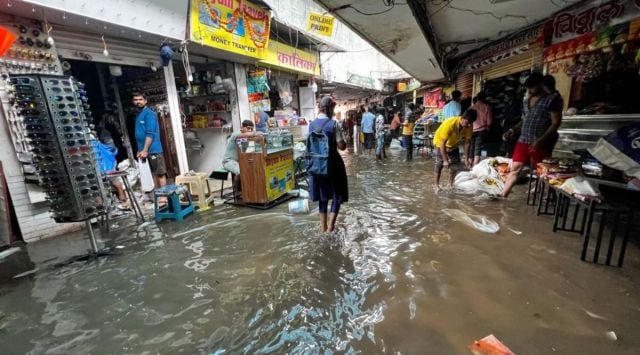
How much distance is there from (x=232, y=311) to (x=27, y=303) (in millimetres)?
2003

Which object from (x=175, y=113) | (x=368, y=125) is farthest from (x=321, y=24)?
(x=175, y=113)

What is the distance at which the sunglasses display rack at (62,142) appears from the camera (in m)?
2.95

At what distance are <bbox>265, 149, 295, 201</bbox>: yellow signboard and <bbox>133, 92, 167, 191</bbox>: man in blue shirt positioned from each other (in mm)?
2282

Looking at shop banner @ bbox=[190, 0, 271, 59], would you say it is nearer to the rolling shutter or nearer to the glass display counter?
the glass display counter

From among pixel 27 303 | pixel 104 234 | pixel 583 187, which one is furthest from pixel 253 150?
pixel 583 187

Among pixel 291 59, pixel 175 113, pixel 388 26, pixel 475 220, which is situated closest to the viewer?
pixel 475 220

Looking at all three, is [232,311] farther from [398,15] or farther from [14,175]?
[398,15]

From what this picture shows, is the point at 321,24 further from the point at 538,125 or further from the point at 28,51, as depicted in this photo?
the point at 28,51

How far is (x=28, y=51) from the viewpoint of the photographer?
163 inches

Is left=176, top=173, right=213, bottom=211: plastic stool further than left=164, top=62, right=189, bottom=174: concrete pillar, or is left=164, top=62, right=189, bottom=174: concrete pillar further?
left=164, top=62, right=189, bottom=174: concrete pillar

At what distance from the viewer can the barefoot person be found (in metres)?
3.53

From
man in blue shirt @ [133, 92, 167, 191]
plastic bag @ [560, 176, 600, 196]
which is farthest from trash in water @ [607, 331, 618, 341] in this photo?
man in blue shirt @ [133, 92, 167, 191]

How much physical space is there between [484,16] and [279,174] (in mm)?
4796

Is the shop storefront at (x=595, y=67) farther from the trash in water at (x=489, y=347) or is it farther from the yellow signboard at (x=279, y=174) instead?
the yellow signboard at (x=279, y=174)
